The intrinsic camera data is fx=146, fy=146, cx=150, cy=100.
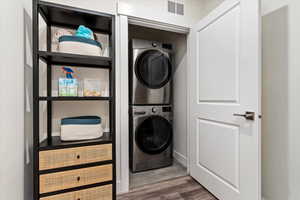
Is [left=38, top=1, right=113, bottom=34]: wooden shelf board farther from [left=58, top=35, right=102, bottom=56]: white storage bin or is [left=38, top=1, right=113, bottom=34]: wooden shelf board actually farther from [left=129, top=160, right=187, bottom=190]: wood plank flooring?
[left=129, top=160, right=187, bottom=190]: wood plank flooring

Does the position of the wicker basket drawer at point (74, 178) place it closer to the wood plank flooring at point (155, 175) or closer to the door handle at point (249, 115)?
the wood plank flooring at point (155, 175)

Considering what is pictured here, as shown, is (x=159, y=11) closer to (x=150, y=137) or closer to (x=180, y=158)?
(x=150, y=137)

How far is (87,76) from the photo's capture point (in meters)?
1.50

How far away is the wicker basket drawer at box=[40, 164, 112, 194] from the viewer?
1021mm

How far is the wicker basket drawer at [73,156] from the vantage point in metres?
1.02

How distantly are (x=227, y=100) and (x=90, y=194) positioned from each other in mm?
1394

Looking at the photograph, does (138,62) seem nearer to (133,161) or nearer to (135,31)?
(135,31)

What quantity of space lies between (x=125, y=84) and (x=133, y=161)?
3.69 feet

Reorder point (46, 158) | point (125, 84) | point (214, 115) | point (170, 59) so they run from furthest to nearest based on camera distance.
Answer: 1. point (170, 59)
2. point (125, 84)
3. point (214, 115)
4. point (46, 158)

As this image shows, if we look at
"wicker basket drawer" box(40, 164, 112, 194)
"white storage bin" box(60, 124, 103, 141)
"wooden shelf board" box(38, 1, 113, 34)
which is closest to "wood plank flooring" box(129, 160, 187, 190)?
"wicker basket drawer" box(40, 164, 112, 194)

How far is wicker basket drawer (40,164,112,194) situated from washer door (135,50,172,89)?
1260 mm

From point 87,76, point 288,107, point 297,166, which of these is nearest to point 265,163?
point 297,166

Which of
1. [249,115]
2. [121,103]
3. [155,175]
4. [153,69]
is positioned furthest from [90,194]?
[153,69]

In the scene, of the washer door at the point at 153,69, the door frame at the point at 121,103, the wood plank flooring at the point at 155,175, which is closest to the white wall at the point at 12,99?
the door frame at the point at 121,103
